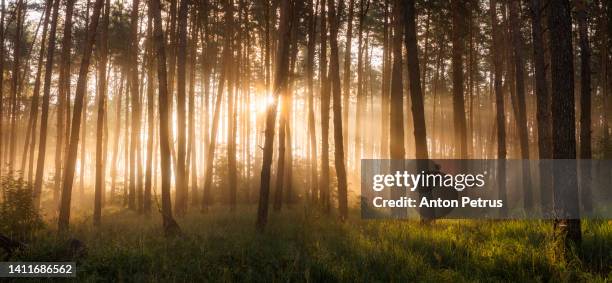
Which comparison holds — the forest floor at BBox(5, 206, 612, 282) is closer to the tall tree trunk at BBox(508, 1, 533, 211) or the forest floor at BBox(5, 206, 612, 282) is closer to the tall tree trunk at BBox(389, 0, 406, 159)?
the tall tree trunk at BBox(389, 0, 406, 159)

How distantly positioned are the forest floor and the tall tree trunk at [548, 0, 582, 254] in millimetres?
411

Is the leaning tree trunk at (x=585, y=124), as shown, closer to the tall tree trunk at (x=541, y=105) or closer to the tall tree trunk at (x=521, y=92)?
the tall tree trunk at (x=541, y=105)

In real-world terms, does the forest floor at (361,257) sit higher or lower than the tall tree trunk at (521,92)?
lower

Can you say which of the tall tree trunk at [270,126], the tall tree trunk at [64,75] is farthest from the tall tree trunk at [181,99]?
the tall tree trunk at [64,75]

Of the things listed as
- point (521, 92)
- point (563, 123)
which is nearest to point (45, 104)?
point (563, 123)

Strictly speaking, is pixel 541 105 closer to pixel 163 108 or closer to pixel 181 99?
pixel 163 108

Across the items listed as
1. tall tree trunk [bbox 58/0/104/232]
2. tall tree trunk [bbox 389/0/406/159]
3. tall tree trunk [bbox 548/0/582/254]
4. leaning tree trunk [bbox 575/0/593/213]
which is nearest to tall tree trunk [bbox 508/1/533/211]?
leaning tree trunk [bbox 575/0/593/213]

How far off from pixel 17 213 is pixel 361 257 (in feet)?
33.0

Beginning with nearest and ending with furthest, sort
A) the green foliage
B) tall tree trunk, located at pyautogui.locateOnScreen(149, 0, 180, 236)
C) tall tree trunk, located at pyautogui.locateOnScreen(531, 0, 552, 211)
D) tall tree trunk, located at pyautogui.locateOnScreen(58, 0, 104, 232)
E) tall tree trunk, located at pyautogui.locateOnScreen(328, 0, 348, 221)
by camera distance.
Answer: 1. tall tree trunk, located at pyautogui.locateOnScreen(149, 0, 180, 236)
2. tall tree trunk, located at pyautogui.locateOnScreen(531, 0, 552, 211)
3. the green foliage
4. tall tree trunk, located at pyautogui.locateOnScreen(58, 0, 104, 232)
5. tall tree trunk, located at pyautogui.locateOnScreen(328, 0, 348, 221)

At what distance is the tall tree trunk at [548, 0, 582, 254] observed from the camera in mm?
5914

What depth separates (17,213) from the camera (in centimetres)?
1115

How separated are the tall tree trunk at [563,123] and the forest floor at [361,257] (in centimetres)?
41

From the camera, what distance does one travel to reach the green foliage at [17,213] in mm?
10816

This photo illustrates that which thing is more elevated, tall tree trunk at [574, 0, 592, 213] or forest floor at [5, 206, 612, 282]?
tall tree trunk at [574, 0, 592, 213]
